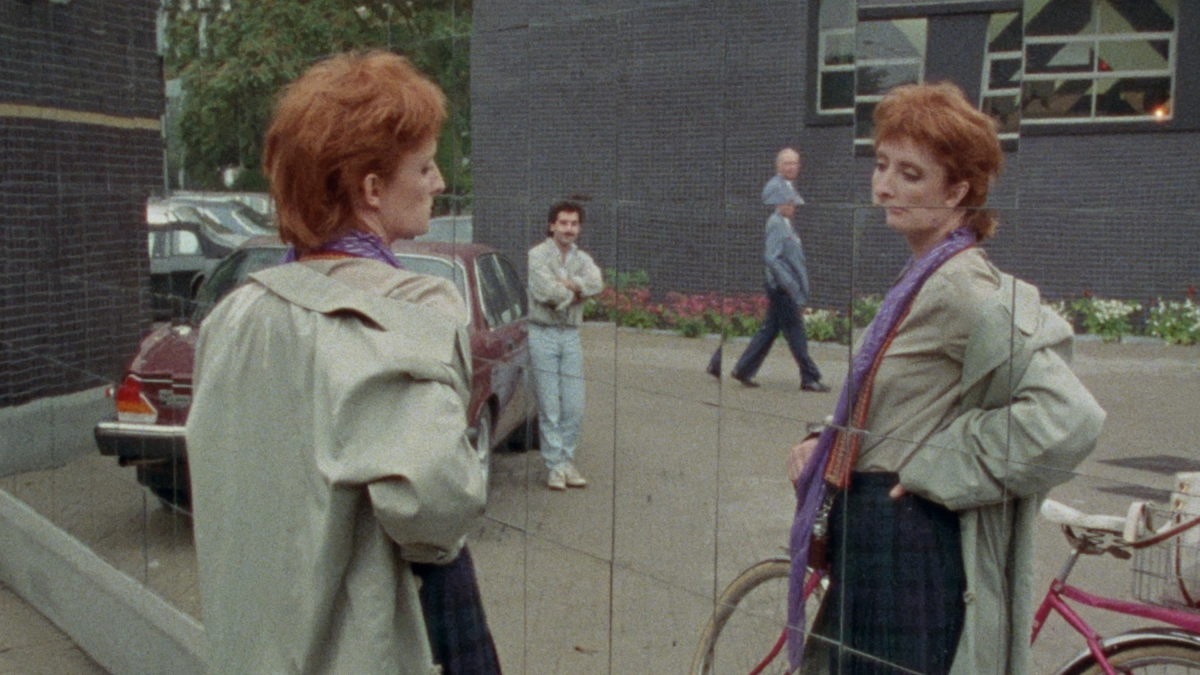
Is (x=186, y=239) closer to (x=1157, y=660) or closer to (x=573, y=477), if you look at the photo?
(x=573, y=477)

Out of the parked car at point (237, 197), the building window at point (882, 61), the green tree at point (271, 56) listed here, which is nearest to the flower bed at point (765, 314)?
the building window at point (882, 61)

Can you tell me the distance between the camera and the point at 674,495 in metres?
2.74

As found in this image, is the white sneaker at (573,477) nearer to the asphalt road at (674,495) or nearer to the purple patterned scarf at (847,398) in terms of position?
the asphalt road at (674,495)

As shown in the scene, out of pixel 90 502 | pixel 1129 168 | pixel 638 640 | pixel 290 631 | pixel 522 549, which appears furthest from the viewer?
pixel 90 502

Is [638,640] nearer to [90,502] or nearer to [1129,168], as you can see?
[1129,168]

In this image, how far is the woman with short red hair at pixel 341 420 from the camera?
2.03 meters

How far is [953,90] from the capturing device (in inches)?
83.0

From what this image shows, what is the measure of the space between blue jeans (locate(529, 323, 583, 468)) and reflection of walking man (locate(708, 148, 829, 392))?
0.62 m

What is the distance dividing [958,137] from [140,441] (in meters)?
3.32

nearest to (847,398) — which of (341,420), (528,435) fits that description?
(341,420)

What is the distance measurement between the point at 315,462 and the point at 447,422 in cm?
21

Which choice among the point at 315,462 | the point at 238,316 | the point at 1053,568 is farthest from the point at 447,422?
the point at 1053,568

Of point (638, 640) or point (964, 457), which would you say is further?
point (638, 640)

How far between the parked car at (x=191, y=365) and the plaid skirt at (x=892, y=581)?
75 cm
